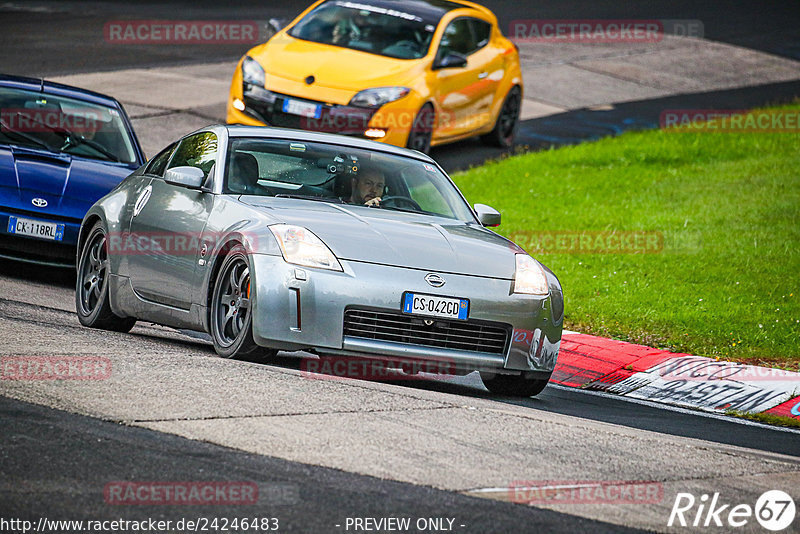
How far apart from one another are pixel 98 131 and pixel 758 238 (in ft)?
22.4

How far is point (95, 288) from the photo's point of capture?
30.9 feet

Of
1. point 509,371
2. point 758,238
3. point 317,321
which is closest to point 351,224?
point 317,321

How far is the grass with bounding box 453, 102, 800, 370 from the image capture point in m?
11.0

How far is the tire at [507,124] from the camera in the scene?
1838cm

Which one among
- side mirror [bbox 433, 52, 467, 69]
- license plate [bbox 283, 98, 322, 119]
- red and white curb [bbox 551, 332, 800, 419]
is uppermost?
side mirror [bbox 433, 52, 467, 69]

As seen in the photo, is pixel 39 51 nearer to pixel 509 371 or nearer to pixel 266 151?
pixel 266 151

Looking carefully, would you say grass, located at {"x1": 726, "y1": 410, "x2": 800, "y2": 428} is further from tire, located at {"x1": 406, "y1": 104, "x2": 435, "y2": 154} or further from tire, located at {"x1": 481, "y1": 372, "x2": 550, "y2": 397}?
tire, located at {"x1": 406, "y1": 104, "x2": 435, "y2": 154}

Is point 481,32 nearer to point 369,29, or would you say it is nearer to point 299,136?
point 369,29

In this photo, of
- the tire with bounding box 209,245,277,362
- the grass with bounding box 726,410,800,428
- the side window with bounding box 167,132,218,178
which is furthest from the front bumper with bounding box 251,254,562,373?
the grass with bounding box 726,410,800,428

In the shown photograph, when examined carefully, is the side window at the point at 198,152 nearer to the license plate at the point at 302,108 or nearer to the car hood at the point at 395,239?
the car hood at the point at 395,239

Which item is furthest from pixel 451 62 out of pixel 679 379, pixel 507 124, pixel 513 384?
pixel 513 384

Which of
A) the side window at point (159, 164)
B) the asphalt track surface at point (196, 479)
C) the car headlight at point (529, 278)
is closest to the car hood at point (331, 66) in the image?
the side window at point (159, 164)

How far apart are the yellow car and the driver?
20.9 feet

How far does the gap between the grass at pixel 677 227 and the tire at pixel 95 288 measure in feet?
13.0
